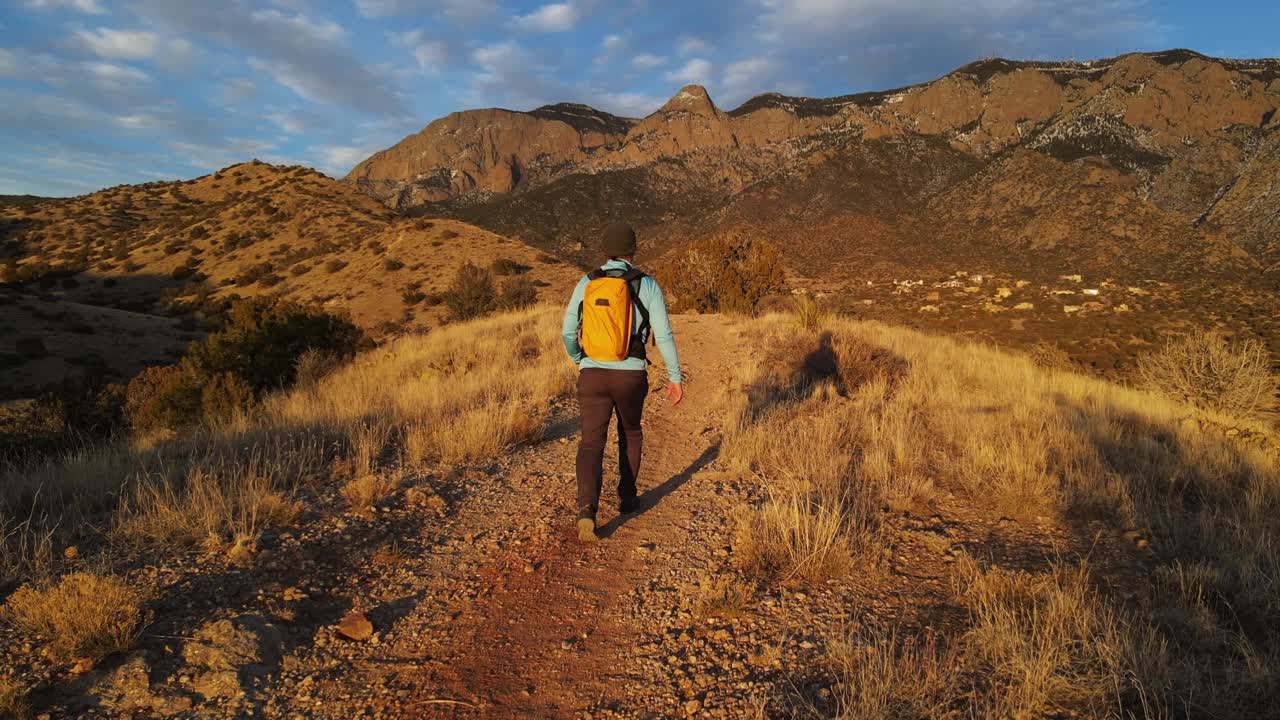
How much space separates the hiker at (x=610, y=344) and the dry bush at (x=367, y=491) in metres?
1.54

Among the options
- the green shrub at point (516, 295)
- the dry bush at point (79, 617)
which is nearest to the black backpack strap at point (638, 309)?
the dry bush at point (79, 617)

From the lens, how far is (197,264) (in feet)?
124

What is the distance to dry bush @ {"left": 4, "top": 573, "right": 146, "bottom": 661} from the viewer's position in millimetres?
2576

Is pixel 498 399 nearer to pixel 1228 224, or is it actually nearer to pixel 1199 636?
pixel 1199 636

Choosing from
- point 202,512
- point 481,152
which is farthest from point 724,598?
point 481,152

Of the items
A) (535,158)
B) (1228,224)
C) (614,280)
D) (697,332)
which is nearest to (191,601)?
(614,280)

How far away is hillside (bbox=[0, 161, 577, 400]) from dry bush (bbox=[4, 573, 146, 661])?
1548cm

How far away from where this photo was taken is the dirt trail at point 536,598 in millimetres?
2680

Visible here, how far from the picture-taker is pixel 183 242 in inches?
1608

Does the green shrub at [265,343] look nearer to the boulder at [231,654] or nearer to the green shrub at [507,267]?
the boulder at [231,654]

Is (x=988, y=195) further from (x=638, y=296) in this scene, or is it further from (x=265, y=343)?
(x=638, y=296)

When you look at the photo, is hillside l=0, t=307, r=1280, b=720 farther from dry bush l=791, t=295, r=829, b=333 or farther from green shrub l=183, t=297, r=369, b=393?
dry bush l=791, t=295, r=829, b=333

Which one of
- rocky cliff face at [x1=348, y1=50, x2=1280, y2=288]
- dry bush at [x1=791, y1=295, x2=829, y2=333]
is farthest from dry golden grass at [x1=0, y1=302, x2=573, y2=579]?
rocky cliff face at [x1=348, y1=50, x2=1280, y2=288]

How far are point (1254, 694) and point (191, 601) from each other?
4727 millimetres
